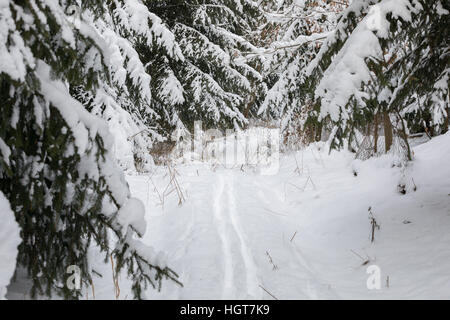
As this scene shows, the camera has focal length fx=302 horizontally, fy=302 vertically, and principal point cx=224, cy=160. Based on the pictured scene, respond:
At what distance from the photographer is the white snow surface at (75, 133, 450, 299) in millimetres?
2438

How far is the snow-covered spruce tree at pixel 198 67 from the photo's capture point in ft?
29.8

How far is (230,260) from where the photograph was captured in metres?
2.86

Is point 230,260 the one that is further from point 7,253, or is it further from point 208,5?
point 208,5

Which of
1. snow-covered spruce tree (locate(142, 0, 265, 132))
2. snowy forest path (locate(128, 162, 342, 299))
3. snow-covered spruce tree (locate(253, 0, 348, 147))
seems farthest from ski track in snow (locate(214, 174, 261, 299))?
snow-covered spruce tree (locate(142, 0, 265, 132))

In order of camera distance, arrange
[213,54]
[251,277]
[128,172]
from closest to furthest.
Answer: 1. [251,277]
2. [128,172]
3. [213,54]

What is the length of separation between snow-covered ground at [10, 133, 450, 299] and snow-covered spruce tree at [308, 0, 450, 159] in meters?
1.21

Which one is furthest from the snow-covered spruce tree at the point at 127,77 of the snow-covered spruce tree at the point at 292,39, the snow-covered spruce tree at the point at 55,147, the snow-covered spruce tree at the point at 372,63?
the snow-covered spruce tree at the point at 372,63

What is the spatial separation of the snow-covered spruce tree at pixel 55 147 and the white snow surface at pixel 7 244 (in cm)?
18

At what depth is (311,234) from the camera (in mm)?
3787

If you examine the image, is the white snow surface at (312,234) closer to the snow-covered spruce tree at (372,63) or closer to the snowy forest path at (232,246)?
the snowy forest path at (232,246)

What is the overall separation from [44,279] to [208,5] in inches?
358

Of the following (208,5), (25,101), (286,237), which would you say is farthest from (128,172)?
(208,5)

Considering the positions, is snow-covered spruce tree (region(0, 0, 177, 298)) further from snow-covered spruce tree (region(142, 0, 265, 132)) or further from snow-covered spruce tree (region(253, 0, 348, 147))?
snow-covered spruce tree (region(142, 0, 265, 132))
